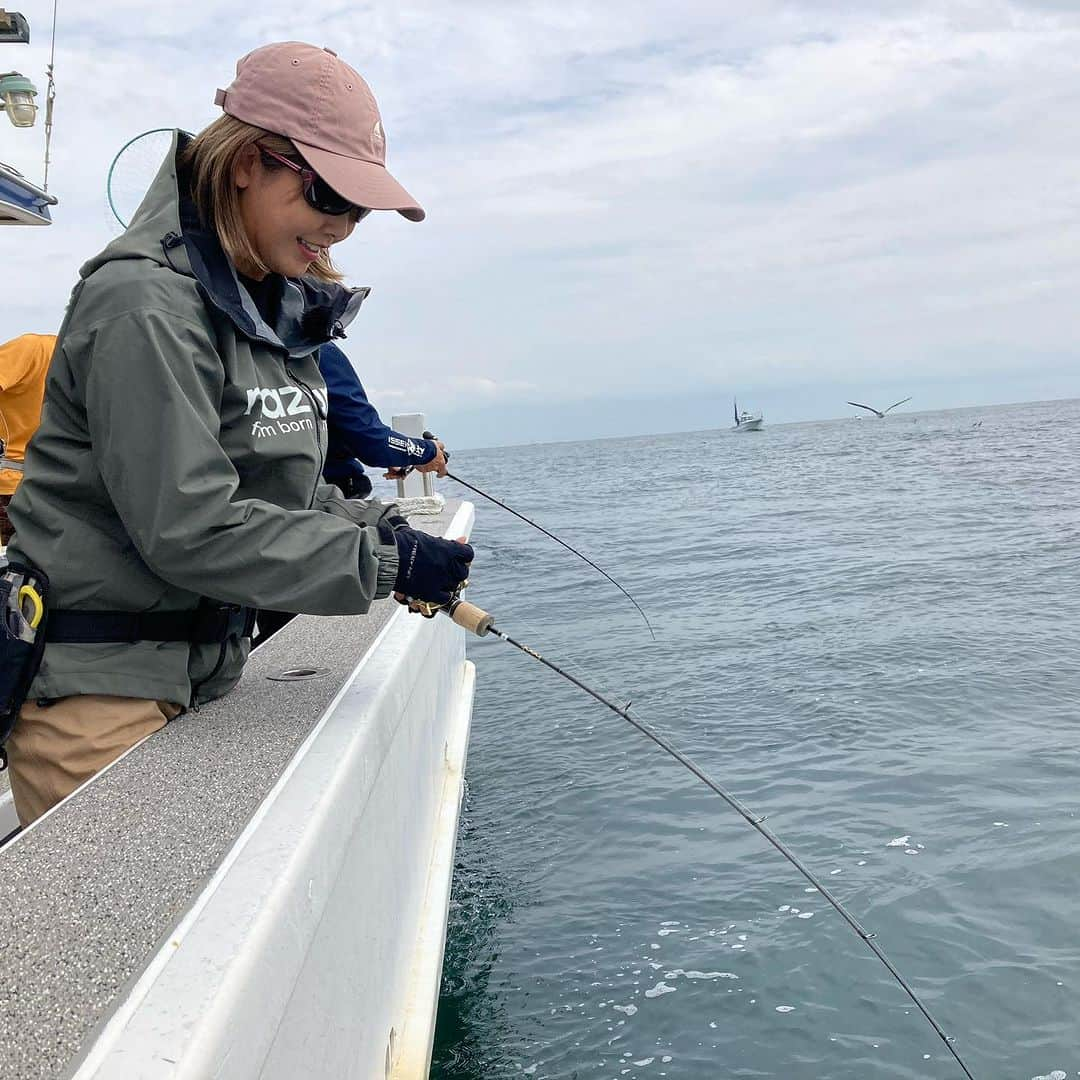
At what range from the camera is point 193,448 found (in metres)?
1.62

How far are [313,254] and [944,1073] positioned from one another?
2702 millimetres

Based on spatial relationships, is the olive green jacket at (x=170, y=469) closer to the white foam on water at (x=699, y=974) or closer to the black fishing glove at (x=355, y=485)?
the white foam on water at (x=699, y=974)

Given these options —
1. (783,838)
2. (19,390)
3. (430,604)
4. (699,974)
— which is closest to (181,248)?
(430,604)

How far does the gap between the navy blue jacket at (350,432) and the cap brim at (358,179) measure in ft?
7.24

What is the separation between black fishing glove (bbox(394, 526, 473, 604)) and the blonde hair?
56 centimetres

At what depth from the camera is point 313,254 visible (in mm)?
1962

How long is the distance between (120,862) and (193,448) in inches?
→ 22.8

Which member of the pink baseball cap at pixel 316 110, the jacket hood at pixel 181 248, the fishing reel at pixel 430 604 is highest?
the pink baseball cap at pixel 316 110

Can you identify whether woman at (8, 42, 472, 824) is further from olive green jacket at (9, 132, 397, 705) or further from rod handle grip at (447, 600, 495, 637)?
rod handle grip at (447, 600, 495, 637)

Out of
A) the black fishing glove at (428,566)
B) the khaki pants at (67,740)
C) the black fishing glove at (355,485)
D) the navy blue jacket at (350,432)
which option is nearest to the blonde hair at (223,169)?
the black fishing glove at (428,566)

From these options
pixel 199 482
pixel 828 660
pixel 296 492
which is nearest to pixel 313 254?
pixel 296 492

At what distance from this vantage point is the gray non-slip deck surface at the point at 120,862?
3.43 ft

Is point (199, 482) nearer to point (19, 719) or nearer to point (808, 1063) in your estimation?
point (19, 719)

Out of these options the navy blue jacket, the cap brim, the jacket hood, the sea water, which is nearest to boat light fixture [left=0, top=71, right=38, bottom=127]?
the navy blue jacket
